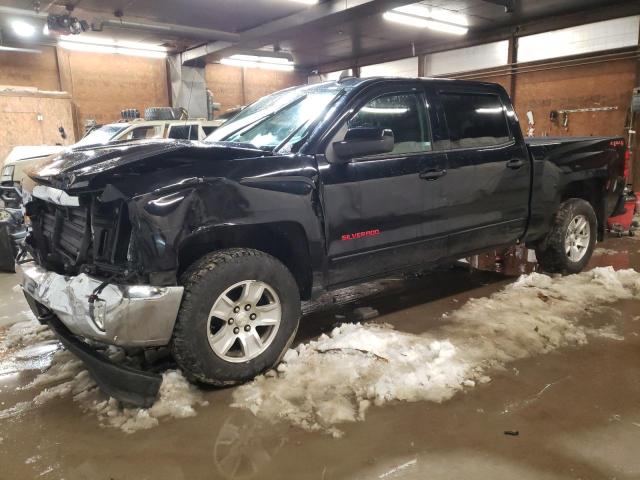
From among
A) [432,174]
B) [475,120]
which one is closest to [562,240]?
[475,120]

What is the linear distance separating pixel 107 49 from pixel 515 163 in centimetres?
1336

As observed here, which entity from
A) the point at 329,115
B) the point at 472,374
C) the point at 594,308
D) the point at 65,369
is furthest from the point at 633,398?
the point at 65,369

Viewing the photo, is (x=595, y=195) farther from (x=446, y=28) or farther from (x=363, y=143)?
(x=446, y=28)

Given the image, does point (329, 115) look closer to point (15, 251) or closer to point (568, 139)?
point (568, 139)

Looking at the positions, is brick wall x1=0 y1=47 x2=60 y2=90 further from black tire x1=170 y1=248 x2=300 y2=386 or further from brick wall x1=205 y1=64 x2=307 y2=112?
black tire x1=170 y1=248 x2=300 y2=386

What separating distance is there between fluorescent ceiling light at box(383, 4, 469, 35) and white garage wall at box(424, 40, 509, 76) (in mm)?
993

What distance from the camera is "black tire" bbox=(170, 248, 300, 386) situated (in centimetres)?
272

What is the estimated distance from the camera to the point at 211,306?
9.12 feet

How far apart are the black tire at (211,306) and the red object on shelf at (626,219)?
618cm

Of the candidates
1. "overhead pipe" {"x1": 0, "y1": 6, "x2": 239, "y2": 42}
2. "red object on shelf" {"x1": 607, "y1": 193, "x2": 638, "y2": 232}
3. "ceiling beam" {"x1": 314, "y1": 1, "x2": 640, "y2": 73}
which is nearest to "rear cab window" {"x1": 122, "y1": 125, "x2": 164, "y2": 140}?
"overhead pipe" {"x1": 0, "y1": 6, "x2": 239, "y2": 42}

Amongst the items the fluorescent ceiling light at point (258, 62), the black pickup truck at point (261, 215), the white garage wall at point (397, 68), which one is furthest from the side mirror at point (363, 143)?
the fluorescent ceiling light at point (258, 62)

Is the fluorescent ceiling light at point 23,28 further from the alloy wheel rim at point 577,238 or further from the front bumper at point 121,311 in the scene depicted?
the alloy wheel rim at point 577,238

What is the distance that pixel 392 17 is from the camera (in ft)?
38.5

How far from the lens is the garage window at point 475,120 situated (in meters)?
4.01
